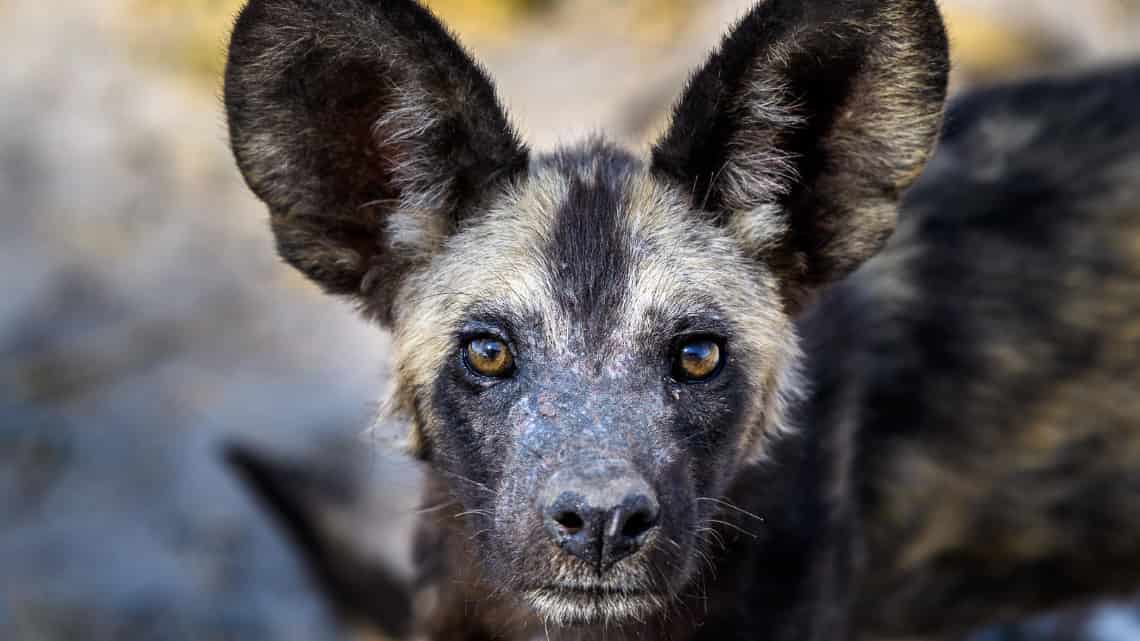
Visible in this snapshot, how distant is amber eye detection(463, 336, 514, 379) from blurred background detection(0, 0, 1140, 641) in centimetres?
154

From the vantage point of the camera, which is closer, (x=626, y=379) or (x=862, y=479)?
(x=626, y=379)

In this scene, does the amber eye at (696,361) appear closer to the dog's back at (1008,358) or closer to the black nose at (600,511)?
the black nose at (600,511)

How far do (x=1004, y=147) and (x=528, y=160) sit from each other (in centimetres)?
→ 179

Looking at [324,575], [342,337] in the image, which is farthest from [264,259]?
[324,575]

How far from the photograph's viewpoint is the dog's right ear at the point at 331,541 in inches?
199

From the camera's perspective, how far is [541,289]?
9.78 feet

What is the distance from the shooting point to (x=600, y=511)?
104 inches

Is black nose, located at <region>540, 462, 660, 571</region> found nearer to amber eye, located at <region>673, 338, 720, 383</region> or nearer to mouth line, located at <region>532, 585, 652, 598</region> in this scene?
mouth line, located at <region>532, 585, 652, 598</region>

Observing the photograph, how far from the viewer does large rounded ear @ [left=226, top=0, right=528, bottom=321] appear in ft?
9.55

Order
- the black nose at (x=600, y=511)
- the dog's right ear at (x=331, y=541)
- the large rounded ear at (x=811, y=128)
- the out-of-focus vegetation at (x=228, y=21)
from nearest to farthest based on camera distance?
the black nose at (x=600, y=511)
the large rounded ear at (x=811, y=128)
the dog's right ear at (x=331, y=541)
the out-of-focus vegetation at (x=228, y=21)

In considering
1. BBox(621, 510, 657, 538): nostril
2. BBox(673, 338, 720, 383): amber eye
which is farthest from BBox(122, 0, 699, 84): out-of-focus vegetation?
BBox(621, 510, 657, 538): nostril

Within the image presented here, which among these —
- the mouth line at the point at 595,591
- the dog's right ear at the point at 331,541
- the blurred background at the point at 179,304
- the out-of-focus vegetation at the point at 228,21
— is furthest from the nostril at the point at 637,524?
the out-of-focus vegetation at the point at 228,21

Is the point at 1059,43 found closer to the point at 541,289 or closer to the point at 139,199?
the point at 139,199

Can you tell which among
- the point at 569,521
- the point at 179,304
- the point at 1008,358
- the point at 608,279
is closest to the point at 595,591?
the point at 569,521
